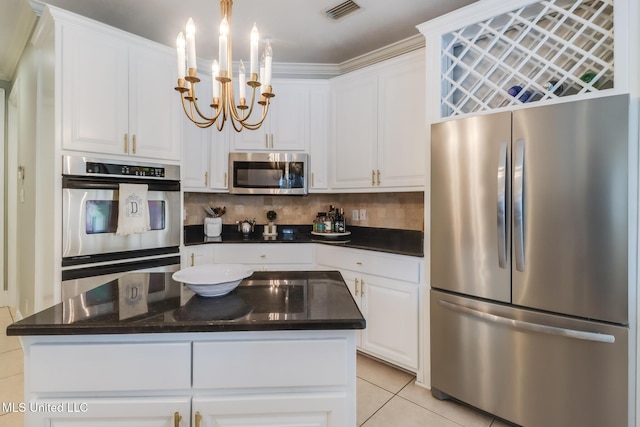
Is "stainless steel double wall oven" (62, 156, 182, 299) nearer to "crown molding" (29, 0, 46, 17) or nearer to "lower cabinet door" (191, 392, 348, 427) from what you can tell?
"crown molding" (29, 0, 46, 17)

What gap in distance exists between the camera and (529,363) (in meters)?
1.69

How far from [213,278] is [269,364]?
17.8 inches

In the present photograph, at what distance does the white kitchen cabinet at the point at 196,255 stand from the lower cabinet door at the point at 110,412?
5.57 feet

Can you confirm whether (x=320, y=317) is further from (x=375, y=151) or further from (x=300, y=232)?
(x=300, y=232)

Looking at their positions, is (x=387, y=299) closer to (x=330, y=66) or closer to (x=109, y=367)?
(x=109, y=367)

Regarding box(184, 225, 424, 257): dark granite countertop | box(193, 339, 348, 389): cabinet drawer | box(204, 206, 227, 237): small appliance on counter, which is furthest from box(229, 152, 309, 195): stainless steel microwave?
box(193, 339, 348, 389): cabinet drawer

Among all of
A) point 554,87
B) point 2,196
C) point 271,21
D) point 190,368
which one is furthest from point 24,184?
point 554,87

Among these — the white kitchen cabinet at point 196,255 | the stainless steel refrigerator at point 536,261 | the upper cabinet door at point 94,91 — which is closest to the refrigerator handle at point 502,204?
the stainless steel refrigerator at point 536,261

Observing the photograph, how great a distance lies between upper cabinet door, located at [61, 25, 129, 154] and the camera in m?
2.06

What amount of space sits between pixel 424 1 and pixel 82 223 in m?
2.76

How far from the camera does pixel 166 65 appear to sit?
2.50 metres

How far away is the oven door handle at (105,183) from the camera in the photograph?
2055mm

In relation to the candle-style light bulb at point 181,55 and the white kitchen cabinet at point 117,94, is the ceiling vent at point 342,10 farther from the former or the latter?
the candle-style light bulb at point 181,55

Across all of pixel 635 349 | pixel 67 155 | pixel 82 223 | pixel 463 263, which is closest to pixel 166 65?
pixel 67 155
